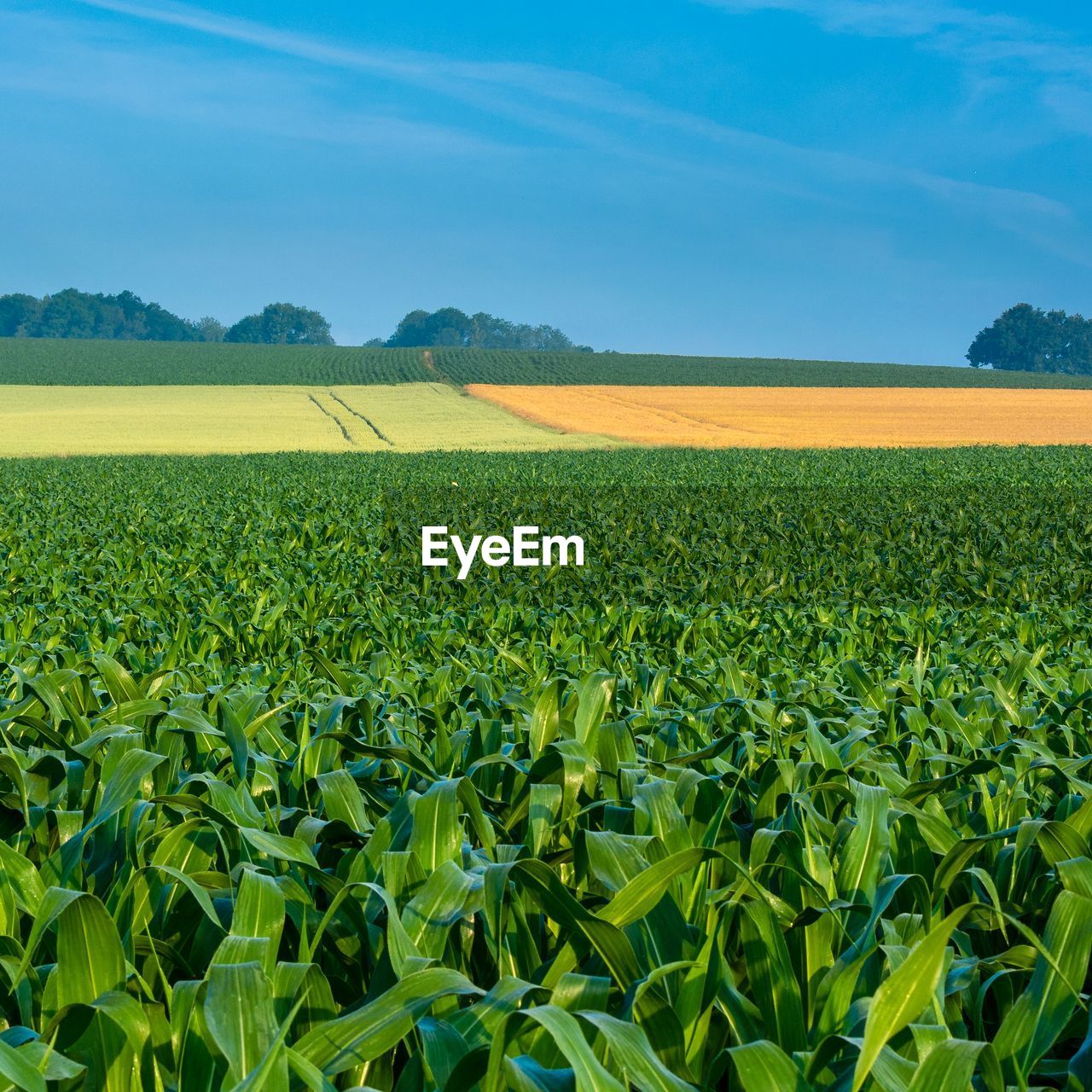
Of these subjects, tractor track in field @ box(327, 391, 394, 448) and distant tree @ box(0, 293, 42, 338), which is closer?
tractor track in field @ box(327, 391, 394, 448)

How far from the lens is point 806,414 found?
6216 cm

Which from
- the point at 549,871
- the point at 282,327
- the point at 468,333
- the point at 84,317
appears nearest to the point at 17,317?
the point at 84,317

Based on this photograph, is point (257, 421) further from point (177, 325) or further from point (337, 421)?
point (177, 325)

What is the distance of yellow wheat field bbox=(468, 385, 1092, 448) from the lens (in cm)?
4997

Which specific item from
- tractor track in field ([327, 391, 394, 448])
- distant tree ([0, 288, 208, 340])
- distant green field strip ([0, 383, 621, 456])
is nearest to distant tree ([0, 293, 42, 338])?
distant tree ([0, 288, 208, 340])

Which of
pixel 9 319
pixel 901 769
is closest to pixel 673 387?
pixel 901 769

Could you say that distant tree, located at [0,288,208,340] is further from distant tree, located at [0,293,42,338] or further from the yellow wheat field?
the yellow wheat field

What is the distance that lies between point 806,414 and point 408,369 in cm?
3385

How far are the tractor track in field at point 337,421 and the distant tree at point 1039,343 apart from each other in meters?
104

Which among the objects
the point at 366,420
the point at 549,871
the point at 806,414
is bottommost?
the point at 549,871

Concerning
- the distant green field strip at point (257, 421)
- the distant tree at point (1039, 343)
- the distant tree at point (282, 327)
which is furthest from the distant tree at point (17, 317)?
the distant tree at point (1039, 343)

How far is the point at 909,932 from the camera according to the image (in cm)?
207

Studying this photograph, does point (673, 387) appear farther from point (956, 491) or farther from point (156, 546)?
point (156, 546)

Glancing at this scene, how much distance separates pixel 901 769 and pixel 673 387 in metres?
75.4
